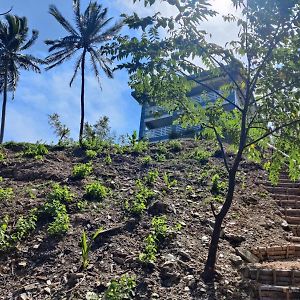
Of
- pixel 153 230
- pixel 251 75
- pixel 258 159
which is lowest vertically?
pixel 153 230

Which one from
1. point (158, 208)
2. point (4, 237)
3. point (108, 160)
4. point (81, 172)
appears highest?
point (108, 160)

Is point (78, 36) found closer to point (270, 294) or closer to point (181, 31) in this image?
point (181, 31)

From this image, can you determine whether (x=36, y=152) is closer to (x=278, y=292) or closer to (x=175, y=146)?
(x=175, y=146)

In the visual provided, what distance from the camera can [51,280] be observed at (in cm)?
502

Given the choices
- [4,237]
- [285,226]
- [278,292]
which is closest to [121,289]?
[278,292]

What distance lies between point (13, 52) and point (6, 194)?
17.2m

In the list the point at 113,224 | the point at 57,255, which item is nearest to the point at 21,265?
the point at 57,255

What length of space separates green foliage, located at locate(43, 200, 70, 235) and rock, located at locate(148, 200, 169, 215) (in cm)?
137

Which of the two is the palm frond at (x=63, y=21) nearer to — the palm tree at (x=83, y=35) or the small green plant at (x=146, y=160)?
the palm tree at (x=83, y=35)

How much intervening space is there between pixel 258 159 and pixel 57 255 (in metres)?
3.00

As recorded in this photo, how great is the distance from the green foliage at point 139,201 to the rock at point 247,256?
1.76 metres

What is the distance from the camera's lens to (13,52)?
22.8 m

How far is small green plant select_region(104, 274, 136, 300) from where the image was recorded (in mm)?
4492

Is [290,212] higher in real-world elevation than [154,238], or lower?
higher
